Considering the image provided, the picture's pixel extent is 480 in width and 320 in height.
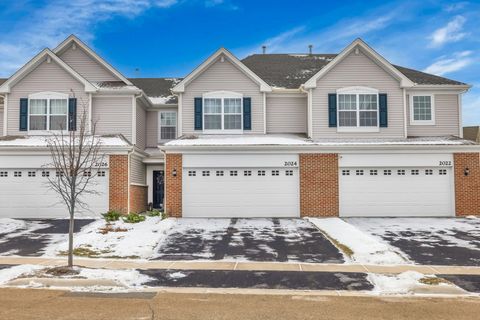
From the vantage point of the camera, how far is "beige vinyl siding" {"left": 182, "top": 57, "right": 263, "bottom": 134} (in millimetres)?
22516

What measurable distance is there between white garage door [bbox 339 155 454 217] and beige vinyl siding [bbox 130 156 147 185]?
32.5 feet

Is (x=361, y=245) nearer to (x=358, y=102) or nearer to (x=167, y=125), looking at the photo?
(x=358, y=102)

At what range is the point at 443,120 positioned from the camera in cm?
2317

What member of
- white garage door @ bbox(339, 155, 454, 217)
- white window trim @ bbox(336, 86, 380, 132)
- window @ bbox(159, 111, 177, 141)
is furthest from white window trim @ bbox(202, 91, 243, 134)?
white garage door @ bbox(339, 155, 454, 217)

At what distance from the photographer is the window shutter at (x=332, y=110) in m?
21.9

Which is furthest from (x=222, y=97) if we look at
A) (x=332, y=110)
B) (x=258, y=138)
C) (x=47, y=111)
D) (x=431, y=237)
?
(x=431, y=237)

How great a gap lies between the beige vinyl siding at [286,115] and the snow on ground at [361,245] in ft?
22.1

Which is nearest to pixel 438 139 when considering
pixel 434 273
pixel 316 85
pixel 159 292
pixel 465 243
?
pixel 316 85

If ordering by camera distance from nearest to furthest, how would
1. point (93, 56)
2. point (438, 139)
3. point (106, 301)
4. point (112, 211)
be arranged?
point (106, 301)
point (112, 211)
point (438, 139)
point (93, 56)

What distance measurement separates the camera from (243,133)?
2245cm

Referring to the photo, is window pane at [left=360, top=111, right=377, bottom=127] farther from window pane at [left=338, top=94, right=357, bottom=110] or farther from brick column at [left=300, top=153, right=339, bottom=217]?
brick column at [left=300, top=153, right=339, bottom=217]

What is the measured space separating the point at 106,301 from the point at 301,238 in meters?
8.35

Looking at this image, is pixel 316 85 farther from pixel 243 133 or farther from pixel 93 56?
pixel 93 56

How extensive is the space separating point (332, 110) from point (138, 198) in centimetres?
1068
